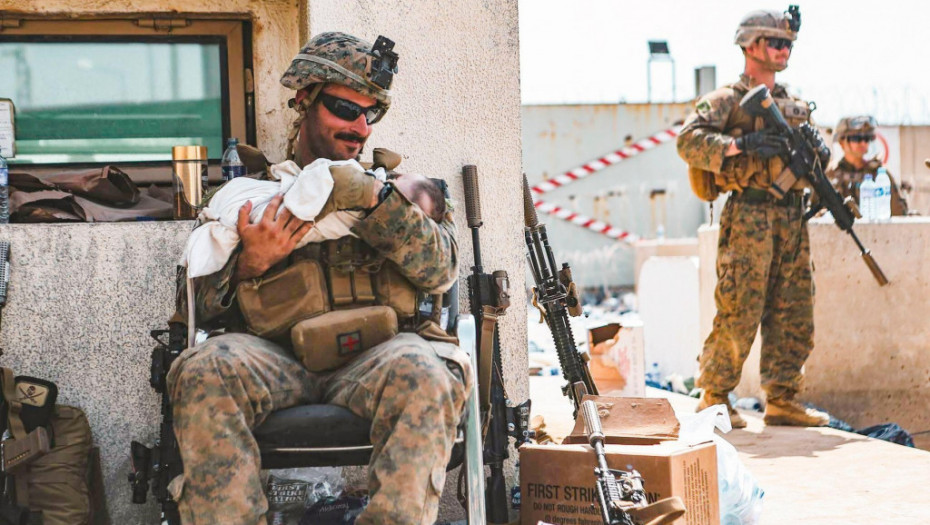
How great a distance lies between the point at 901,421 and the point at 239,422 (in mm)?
5217

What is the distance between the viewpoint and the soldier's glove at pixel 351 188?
2.73 metres

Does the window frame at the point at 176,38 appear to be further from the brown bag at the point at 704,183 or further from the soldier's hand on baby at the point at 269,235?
the brown bag at the point at 704,183

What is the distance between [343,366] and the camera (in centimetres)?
280

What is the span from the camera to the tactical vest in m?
5.51

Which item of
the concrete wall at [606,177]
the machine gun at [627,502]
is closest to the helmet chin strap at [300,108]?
the machine gun at [627,502]

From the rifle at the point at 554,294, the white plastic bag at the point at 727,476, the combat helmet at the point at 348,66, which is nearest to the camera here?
the combat helmet at the point at 348,66

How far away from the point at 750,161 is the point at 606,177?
10437 millimetres

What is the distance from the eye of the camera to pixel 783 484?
4.31m

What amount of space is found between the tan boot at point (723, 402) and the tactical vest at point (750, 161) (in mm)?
1114

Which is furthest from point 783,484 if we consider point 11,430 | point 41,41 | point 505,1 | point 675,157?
point 675,157

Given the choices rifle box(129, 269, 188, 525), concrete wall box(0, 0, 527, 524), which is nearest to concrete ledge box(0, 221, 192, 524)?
concrete wall box(0, 0, 527, 524)

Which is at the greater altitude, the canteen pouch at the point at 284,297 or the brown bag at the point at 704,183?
the brown bag at the point at 704,183

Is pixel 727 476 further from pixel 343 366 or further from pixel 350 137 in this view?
pixel 350 137

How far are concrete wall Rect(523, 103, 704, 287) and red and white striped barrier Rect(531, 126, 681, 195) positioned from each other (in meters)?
0.07
